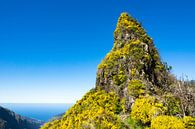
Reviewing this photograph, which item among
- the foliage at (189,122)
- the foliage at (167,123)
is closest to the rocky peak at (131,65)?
the foliage at (167,123)

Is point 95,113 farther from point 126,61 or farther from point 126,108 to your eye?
point 126,61

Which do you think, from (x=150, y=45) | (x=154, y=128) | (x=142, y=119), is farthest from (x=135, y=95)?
(x=150, y=45)

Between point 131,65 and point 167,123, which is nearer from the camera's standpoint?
point 167,123

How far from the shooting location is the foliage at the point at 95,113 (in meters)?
35.8

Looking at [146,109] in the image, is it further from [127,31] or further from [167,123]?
[127,31]

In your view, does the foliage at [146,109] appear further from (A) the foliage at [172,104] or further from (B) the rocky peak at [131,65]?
(B) the rocky peak at [131,65]

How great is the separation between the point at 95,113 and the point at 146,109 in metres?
6.53

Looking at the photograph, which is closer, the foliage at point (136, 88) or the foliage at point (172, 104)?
the foliage at point (172, 104)

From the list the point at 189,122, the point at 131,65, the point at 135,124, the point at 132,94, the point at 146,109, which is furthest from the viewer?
the point at 131,65

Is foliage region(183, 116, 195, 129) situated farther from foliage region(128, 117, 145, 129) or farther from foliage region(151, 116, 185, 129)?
foliage region(128, 117, 145, 129)

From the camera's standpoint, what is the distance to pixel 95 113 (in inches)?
1481

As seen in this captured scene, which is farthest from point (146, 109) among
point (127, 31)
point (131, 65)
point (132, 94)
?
point (127, 31)

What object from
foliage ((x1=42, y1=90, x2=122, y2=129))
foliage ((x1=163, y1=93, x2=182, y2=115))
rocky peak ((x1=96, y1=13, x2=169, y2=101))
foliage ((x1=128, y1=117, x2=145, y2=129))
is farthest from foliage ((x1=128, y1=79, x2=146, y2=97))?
foliage ((x1=128, y1=117, x2=145, y2=129))

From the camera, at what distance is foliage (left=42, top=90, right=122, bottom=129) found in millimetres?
35812
